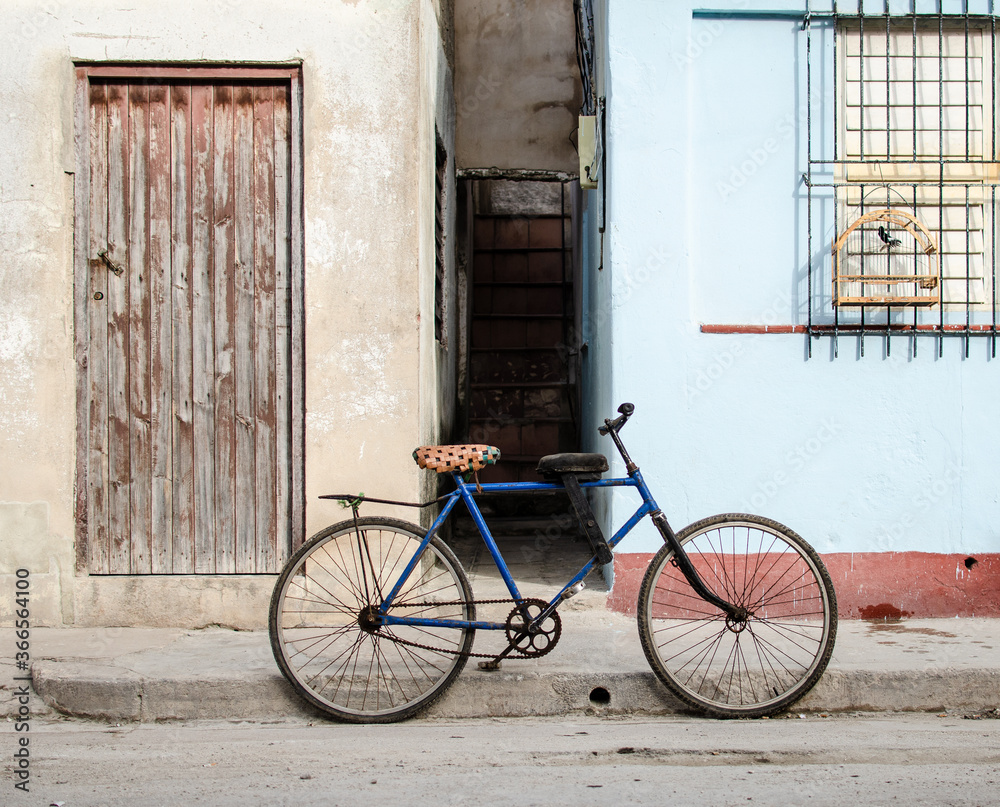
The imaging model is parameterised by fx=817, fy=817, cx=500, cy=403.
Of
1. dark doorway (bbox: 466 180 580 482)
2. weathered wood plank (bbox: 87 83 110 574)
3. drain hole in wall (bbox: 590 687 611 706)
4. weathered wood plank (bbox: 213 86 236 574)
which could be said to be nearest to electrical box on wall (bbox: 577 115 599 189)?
weathered wood plank (bbox: 213 86 236 574)

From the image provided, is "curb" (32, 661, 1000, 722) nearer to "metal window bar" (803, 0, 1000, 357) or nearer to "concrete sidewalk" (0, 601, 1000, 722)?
"concrete sidewalk" (0, 601, 1000, 722)

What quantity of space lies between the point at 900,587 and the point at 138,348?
4.54 meters

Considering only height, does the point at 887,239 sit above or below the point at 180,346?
above

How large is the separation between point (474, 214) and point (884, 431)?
619cm

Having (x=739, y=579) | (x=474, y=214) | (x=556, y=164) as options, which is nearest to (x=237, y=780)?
(x=739, y=579)

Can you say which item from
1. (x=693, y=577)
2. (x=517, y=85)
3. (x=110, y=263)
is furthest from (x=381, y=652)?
(x=517, y=85)

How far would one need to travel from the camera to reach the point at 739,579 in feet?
14.7

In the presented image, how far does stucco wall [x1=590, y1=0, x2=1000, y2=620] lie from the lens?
4605mm

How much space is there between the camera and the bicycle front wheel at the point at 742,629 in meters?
3.48

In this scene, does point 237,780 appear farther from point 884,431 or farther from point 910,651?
point 884,431

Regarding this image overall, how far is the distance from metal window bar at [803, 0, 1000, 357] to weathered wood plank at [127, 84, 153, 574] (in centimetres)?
384

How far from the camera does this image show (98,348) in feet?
15.4

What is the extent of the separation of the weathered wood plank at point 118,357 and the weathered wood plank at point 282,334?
856mm

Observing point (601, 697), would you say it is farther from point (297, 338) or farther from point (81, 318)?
point (81, 318)
